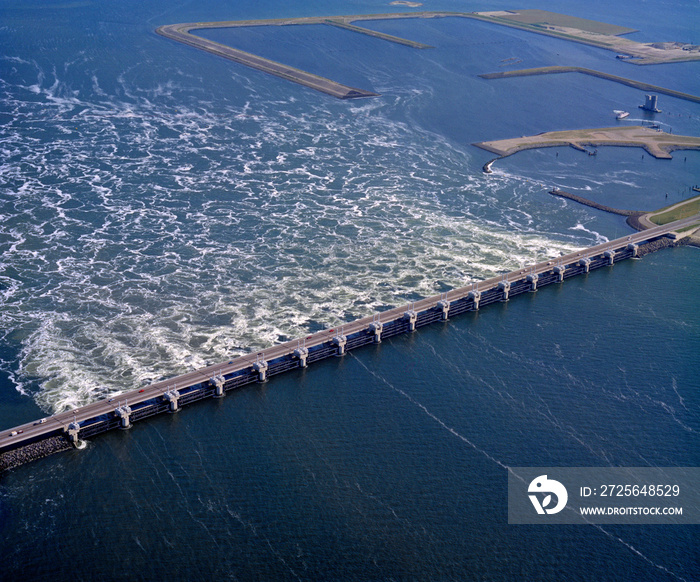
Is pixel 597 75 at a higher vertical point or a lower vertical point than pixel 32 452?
higher

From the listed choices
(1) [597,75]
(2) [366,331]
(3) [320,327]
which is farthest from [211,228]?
(1) [597,75]

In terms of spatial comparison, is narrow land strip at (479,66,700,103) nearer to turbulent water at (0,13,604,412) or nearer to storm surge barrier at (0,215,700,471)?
turbulent water at (0,13,604,412)

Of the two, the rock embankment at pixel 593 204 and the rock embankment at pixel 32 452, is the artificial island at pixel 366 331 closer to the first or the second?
the rock embankment at pixel 32 452

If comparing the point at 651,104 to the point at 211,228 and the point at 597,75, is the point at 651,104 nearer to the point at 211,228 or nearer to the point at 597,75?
the point at 597,75

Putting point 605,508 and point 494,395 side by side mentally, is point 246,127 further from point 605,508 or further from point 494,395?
point 605,508

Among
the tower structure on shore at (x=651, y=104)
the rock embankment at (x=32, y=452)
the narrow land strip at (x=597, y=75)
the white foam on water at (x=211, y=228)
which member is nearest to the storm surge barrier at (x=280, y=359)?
the rock embankment at (x=32, y=452)
